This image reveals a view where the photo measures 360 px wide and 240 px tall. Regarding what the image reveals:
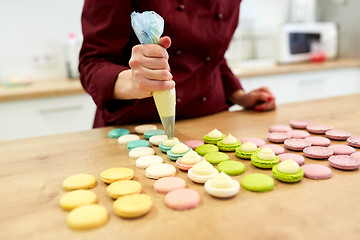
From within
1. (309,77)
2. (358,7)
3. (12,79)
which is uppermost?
(358,7)

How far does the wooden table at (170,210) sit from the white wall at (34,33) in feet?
5.03

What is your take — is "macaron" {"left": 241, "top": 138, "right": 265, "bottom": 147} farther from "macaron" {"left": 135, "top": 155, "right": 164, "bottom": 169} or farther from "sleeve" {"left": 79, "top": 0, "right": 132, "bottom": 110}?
"sleeve" {"left": 79, "top": 0, "right": 132, "bottom": 110}

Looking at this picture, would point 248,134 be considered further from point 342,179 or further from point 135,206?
point 135,206

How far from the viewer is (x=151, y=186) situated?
58 centimetres

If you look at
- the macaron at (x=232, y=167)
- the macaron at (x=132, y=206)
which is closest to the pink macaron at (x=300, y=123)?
the macaron at (x=232, y=167)

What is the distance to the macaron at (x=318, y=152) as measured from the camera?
2.18 ft

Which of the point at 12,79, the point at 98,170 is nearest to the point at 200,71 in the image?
the point at 98,170

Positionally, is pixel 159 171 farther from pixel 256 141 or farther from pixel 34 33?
pixel 34 33

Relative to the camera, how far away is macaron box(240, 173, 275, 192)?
53cm

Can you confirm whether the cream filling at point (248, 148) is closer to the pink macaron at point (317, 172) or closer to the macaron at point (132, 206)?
the pink macaron at point (317, 172)

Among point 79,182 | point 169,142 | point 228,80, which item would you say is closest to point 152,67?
point 169,142

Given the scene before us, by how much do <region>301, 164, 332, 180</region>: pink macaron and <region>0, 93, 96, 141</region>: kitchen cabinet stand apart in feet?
4.73

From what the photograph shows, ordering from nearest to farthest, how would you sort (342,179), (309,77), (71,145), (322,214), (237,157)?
(322,214) → (342,179) → (237,157) → (71,145) → (309,77)

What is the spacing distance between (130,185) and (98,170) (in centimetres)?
12
